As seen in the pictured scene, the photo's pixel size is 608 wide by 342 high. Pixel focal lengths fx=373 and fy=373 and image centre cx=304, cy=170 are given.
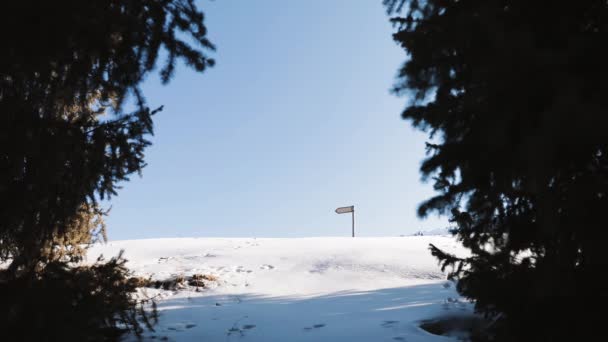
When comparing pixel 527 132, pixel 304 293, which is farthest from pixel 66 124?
pixel 304 293

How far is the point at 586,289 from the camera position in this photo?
7.66 feet

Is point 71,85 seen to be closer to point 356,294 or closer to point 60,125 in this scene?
point 60,125

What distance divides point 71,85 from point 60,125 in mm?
371

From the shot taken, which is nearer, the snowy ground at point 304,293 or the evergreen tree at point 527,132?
the evergreen tree at point 527,132

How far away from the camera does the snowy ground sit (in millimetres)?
4688

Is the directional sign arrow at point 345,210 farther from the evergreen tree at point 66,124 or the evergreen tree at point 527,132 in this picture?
the evergreen tree at point 527,132

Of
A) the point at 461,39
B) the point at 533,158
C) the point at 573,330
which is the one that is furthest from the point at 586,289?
the point at 461,39

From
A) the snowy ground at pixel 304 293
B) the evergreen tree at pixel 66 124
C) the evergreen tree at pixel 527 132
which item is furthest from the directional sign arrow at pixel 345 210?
the evergreen tree at pixel 527 132

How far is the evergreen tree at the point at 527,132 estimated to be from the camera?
5.59 ft

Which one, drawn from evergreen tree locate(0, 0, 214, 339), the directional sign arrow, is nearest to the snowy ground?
evergreen tree locate(0, 0, 214, 339)

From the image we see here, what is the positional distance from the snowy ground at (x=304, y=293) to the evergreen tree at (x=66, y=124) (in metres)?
1.75

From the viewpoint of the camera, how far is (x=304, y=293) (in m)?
6.91

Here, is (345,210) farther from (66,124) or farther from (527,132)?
(527,132)

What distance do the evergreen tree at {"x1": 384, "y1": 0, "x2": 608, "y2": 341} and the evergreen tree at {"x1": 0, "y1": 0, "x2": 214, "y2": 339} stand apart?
2.19 metres
